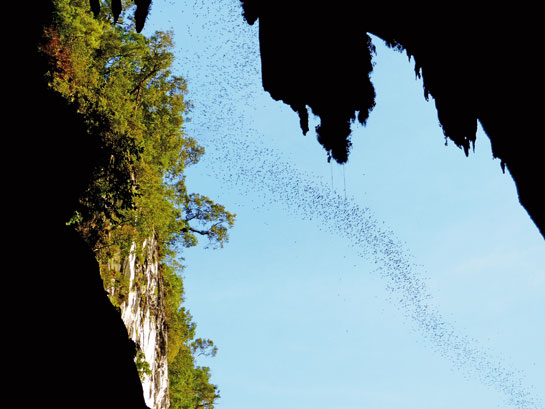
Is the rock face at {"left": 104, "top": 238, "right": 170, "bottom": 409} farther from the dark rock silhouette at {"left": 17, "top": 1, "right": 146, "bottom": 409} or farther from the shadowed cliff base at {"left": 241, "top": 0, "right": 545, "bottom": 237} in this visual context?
the shadowed cliff base at {"left": 241, "top": 0, "right": 545, "bottom": 237}

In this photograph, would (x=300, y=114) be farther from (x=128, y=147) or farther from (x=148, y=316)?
(x=148, y=316)

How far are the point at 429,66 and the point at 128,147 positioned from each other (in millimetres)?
13254

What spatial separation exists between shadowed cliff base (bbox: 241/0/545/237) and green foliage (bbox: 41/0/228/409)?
32.9 ft

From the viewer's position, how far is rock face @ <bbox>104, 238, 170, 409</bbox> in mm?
18744

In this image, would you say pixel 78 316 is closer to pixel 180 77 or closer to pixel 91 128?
pixel 91 128

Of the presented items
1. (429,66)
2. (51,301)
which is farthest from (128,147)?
(429,66)

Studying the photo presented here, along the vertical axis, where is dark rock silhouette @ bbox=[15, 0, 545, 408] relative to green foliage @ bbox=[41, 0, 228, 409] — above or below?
below

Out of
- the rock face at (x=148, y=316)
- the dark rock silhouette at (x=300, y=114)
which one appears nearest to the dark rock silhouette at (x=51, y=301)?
the dark rock silhouette at (x=300, y=114)

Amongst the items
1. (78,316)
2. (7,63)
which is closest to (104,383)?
(78,316)

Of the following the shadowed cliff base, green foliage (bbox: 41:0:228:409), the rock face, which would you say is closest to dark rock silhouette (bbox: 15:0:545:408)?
the shadowed cliff base

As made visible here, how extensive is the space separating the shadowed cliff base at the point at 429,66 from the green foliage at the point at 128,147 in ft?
32.9

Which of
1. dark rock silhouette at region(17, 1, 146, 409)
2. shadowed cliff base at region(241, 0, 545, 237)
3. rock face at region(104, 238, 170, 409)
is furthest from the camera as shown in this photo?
rock face at region(104, 238, 170, 409)

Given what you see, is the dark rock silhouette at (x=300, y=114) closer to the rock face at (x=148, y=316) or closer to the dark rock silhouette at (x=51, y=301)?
the dark rock silhouette at (x=51, y=301)

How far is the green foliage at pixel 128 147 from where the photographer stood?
1543 centimetres
